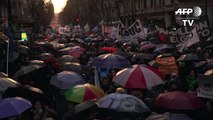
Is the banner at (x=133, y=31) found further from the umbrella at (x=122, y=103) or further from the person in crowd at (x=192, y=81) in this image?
the umbrella at (x=122, y=103)

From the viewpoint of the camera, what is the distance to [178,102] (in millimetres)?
7730

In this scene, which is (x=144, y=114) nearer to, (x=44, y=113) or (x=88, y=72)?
(x=44, y=113)

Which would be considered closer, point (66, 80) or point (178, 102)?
point (178, 102)

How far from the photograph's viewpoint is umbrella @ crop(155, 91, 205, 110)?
771 centimetres

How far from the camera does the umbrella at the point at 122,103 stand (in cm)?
752

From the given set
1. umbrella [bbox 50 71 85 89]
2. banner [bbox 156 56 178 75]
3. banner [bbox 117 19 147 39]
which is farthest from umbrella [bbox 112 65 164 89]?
banner [bbox 117 19 147 39]

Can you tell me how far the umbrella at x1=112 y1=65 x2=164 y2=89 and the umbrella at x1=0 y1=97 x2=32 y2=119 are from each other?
8.28 ft

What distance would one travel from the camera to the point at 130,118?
300 inches

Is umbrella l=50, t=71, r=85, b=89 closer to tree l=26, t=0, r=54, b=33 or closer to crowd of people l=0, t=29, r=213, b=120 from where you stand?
crowd of people l=0, t=29, r=213, b=120

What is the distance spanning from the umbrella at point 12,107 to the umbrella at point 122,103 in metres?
1.12

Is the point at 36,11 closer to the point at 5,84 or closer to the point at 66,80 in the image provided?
the point at 66,80

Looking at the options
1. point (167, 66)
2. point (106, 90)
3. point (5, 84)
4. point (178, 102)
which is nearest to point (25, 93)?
point (5, 84)

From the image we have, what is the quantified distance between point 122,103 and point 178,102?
0.87 meters

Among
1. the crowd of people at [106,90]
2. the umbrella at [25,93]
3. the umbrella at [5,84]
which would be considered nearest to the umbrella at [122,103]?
the crowd of people at [106,90]
